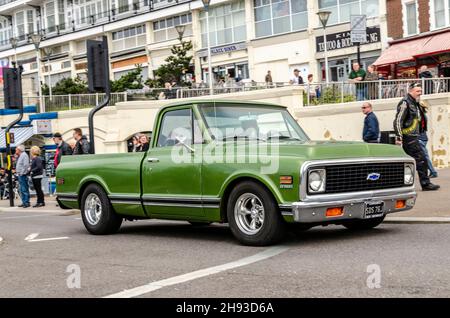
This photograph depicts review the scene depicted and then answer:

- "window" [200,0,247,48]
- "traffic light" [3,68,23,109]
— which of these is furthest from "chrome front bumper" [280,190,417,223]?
"window" [200,0,247,48]

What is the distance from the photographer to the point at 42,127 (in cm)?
3262

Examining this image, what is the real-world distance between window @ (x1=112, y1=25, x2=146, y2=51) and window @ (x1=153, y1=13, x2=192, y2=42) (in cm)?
157

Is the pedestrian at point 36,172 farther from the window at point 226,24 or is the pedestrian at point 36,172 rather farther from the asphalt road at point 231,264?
the window at point 226,24

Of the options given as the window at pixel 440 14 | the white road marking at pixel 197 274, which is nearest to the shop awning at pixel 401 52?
the window at pixel 440 14

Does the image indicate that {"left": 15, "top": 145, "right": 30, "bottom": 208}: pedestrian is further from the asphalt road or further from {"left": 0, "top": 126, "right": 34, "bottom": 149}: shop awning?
{"left": 0, "top": 126, "right": 34, "bottom": 149}: shop awning

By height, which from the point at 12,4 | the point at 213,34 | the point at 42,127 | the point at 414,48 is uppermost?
the point at 12,4

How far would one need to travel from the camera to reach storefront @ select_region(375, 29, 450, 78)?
3102 centimetres

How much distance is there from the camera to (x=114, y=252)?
8.82 m

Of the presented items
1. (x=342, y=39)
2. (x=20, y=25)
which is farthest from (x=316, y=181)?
(x=20, y=25)

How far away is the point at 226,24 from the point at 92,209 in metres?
35.5

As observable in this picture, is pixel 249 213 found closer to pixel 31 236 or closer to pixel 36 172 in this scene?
pixel 31 236

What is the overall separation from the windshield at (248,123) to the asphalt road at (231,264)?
1359mm
